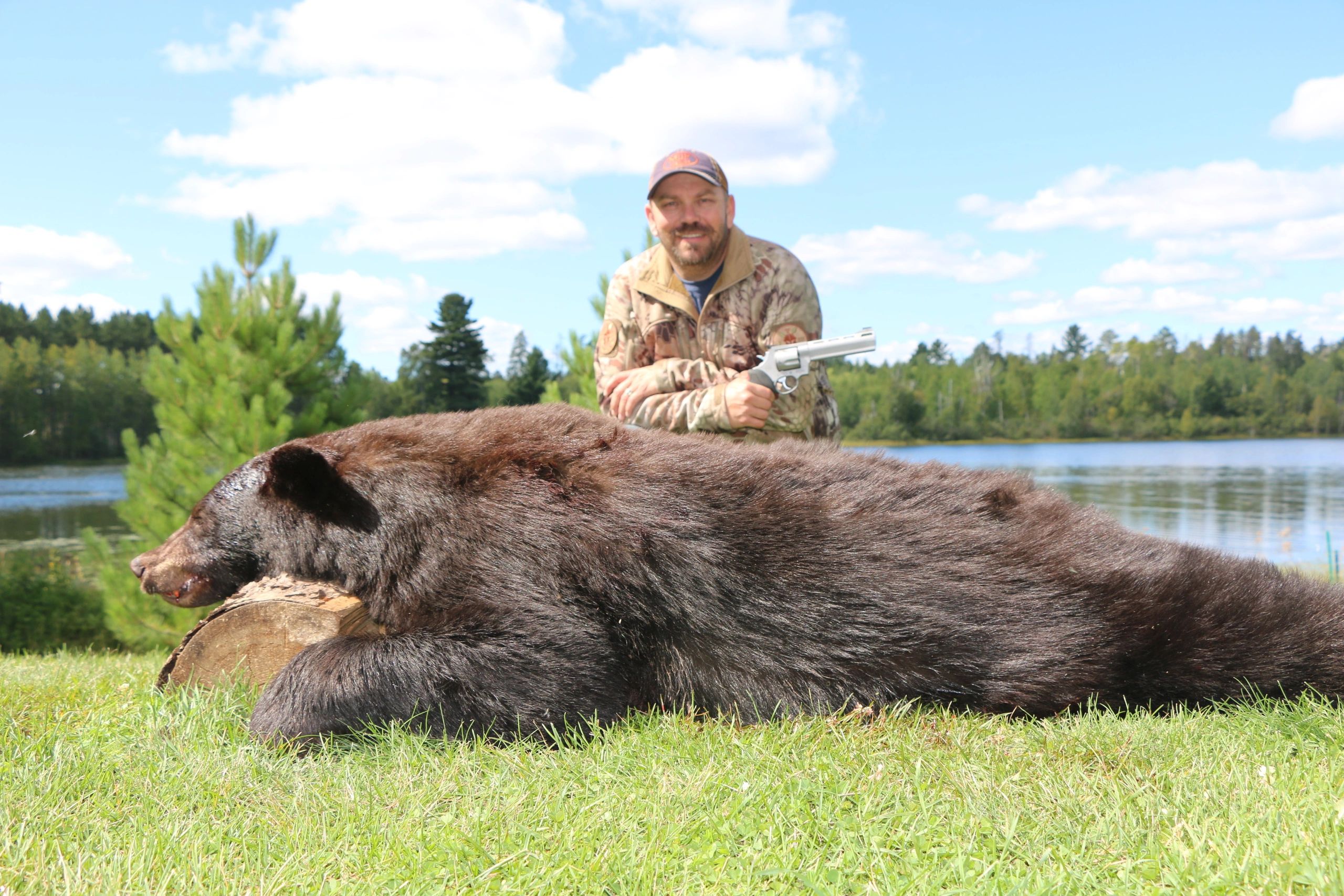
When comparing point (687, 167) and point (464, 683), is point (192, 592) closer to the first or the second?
point (464, 683)

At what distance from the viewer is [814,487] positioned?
3463 mm

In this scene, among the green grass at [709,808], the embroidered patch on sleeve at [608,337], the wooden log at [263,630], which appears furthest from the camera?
the embroidered patch on sleeve at [608,337]

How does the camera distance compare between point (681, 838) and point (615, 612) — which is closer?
point (681, 838)

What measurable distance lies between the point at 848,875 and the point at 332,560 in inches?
96.6

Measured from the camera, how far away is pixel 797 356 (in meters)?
5.12

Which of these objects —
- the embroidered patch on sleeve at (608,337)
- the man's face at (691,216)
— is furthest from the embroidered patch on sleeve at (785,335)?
the embroidered patch on sleeve at (608,337)

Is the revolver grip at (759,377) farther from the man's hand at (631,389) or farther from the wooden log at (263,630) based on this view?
the wooden log at (263,630)

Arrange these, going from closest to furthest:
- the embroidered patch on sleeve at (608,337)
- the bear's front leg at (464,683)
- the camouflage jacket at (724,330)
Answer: the bear's front leg at (464,683), the camouflage jacket at (724,330), the embroidered patch on sleeve at (608,337)

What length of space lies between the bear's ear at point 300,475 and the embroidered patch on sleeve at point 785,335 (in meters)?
2.76

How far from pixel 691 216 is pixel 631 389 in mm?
1097

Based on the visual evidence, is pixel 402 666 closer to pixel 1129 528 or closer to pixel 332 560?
pixel 332 560

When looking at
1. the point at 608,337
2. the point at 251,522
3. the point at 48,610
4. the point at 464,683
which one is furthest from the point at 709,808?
the point at 48,610

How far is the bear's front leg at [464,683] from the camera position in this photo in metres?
3.07

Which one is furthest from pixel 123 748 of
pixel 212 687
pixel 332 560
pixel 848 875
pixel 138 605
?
pixel 138 605
